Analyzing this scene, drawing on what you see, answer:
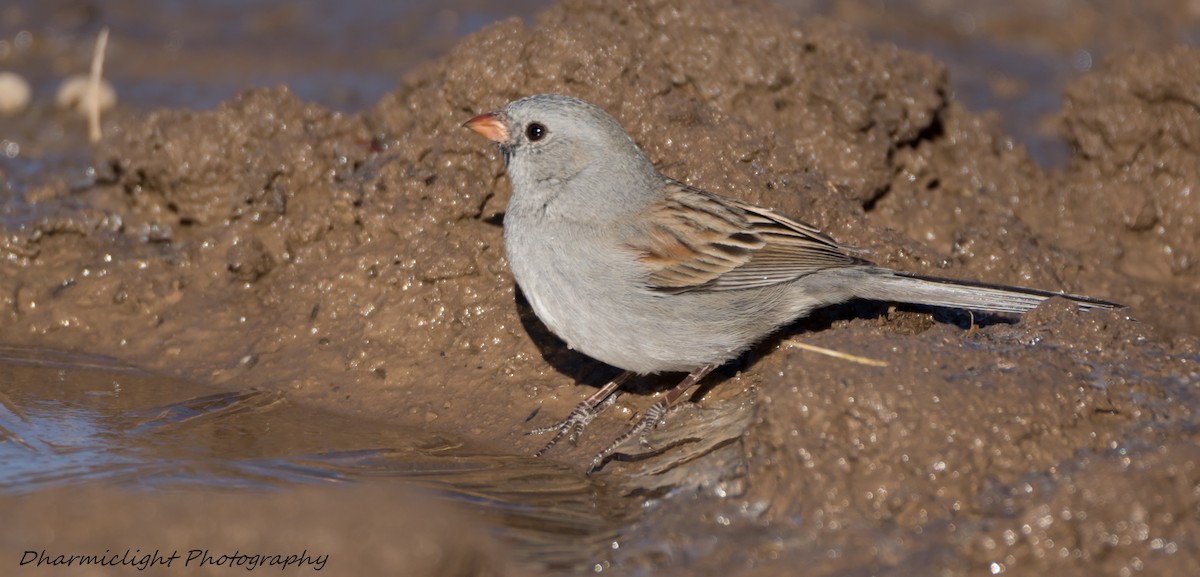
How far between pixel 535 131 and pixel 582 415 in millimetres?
1374

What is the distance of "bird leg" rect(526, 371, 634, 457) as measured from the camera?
18.6 feet

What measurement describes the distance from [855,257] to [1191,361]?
151cm

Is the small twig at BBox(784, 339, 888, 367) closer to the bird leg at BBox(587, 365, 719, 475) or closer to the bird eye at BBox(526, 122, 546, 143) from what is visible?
the bird leg at BBox(587, 365, 719, 475)

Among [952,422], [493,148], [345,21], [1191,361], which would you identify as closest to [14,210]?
[493,148]

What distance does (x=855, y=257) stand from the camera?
5.77 metres

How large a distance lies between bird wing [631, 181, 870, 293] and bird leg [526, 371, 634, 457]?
0.69m

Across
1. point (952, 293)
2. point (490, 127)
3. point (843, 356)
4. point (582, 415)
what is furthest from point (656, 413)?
point (490, 127)

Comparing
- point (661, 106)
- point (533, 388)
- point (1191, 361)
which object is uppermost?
point (661, 106)

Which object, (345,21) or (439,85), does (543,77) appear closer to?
(439,85)

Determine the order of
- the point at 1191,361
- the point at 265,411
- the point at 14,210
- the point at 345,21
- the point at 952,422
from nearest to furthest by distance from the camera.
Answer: the point at 952,422 < the point at 1191,361 < the point at 265,411 < the point at 14,210 < the point at 345,21

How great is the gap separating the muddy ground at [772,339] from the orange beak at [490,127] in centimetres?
80

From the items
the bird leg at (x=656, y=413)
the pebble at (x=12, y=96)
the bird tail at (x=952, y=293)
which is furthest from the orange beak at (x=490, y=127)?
the pebble at (x=12, y=96)

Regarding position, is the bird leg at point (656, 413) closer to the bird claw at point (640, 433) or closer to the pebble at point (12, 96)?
the bird claw at point (640, 433)

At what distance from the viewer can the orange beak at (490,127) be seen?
19.2ft
